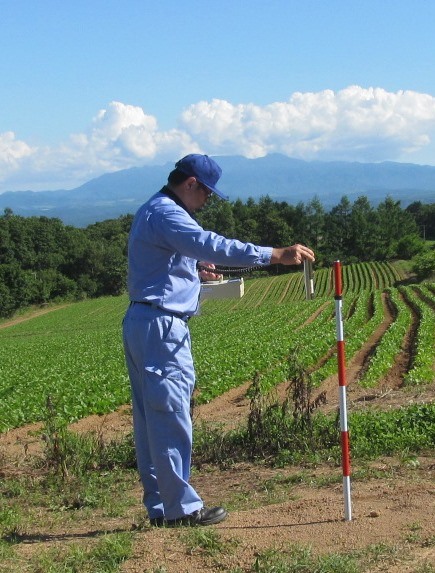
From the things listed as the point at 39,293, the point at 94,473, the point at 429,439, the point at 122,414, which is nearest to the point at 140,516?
the point at 94,473

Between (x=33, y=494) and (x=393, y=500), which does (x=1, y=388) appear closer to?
(x=33, y=494)

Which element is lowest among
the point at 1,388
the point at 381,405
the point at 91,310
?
the point at 91,310

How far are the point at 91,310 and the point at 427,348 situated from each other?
5280cm

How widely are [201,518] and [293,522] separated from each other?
20.9 inches

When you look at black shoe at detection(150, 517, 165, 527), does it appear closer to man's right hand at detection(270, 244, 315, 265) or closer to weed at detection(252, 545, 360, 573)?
weed at detection(252, 545, 360, 573)

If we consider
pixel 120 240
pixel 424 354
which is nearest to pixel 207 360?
pixel 424 354

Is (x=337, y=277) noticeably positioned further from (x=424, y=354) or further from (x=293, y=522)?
(x=424, y=354)

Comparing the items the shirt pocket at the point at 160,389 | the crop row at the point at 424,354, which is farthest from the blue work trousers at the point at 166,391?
the crop row at the point at 424,354

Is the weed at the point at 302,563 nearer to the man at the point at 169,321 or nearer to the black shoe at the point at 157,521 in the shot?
the man at the point at 169,321

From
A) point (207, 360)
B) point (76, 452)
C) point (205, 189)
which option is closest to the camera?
point (205, 189)

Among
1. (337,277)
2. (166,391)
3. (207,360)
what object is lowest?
(207,360)

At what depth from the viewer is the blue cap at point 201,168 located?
4.33m

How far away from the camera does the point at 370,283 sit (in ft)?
222

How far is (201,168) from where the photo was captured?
4.33m
